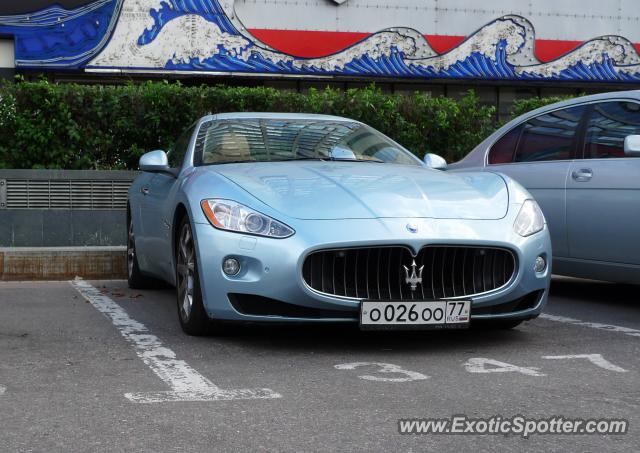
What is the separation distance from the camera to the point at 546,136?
27.6 feet

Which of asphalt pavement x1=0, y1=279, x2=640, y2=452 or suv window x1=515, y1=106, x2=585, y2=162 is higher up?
suv window x1=515, y1=106, x2=585, y2=162

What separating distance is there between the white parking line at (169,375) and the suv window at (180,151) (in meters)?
1.13

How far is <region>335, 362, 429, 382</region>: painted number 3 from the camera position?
16.3ft

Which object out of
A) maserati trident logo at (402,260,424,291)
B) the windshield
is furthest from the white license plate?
the windshield

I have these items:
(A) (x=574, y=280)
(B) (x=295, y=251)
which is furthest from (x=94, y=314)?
(A) (x=574, y=280)

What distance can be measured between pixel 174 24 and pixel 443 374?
1595 cm

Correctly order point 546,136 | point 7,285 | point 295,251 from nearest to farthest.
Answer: point 295,251 → point 546,136 → point 7,285

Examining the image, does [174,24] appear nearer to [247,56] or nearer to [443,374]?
[247,56]

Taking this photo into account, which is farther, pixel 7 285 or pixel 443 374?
pixel 7 285

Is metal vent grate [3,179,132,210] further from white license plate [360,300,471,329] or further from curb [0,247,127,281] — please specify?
white license plate [360,300,471,329]

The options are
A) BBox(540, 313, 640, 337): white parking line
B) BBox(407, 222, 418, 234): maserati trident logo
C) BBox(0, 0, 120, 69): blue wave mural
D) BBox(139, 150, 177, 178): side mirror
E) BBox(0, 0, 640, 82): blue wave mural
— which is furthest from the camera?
BBox(0, 0, 640, 82): blue wave mural

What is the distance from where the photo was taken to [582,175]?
25.5ft

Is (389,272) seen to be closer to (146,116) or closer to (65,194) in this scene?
(65,194)

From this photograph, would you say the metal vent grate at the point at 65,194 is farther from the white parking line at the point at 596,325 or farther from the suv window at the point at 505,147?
the white parking line at the point at 596,325
